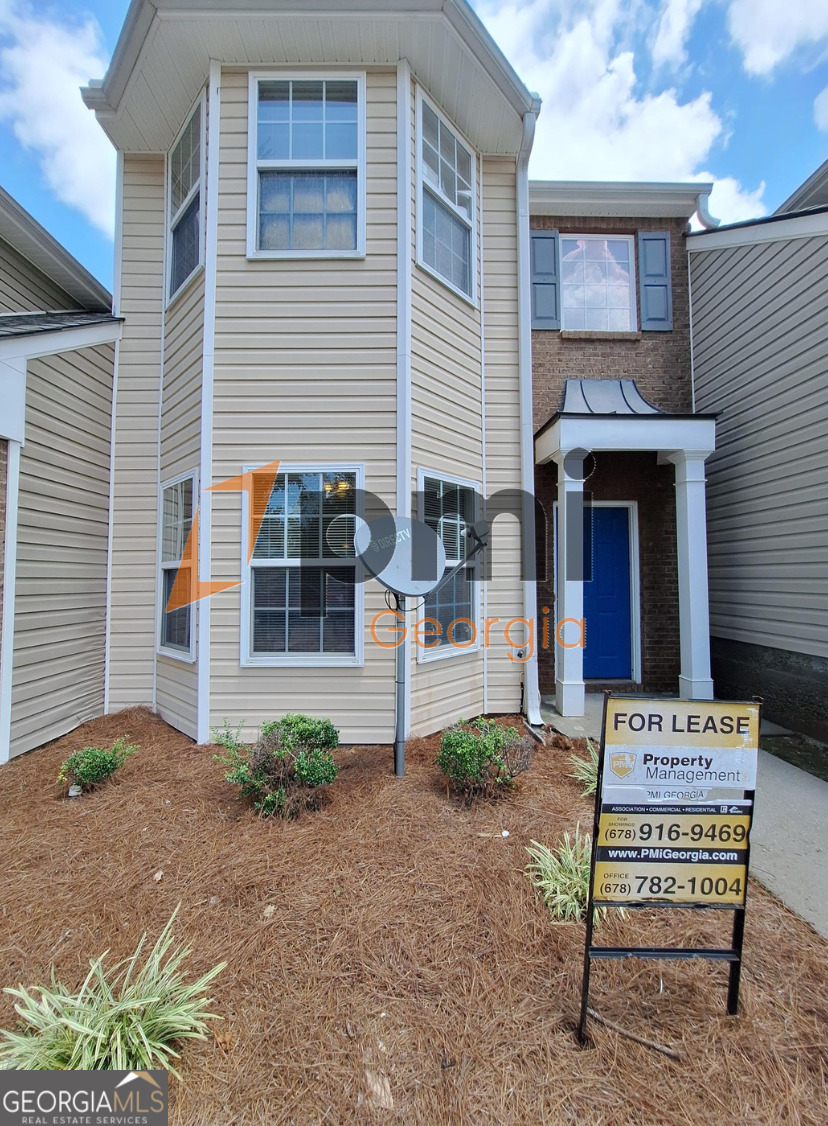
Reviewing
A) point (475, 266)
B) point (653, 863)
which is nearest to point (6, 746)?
point (653, 863)

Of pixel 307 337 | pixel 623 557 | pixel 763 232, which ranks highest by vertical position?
pixel 763 232

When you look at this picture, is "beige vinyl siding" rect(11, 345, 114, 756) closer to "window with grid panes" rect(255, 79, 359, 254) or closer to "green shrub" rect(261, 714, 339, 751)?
"window with grid panes" rect(255, 79, 359, 254)

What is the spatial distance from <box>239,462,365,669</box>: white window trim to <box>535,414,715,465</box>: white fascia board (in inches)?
97.9

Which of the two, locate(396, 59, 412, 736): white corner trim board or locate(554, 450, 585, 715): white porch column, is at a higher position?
locate(396, 59, 412, 736): white corner trim board

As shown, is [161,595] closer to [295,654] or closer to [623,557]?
[295,654]

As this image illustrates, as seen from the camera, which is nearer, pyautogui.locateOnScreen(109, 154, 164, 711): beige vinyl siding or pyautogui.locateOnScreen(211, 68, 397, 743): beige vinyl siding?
pyautogui.locateOnScreen(211, 68, 397, 743): beige vinyl siding

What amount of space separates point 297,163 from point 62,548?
4207 mm

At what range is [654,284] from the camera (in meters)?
7.14

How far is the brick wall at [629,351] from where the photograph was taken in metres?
7.03

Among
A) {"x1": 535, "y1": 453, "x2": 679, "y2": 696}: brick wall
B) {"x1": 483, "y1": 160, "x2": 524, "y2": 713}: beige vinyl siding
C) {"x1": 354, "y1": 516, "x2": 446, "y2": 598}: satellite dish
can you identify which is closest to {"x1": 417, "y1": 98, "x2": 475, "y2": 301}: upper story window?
{"x1": 483, "y1": 160, "x2": 524, "y2": 713}: beige vinyl siding

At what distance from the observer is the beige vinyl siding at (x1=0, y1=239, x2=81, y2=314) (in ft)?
18.2

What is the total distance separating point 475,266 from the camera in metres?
5.63

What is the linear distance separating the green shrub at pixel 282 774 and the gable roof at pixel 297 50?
5.81m


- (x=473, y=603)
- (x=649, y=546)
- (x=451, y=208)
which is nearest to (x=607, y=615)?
(x=649, y=546)
